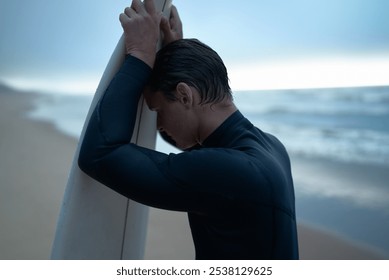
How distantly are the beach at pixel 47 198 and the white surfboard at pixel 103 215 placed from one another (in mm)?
1581

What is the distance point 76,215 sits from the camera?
87cm

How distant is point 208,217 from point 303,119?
5120mm

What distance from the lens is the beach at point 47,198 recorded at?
2635 millimetres

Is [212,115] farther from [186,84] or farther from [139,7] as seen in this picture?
[139,7]

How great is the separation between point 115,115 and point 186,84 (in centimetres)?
15

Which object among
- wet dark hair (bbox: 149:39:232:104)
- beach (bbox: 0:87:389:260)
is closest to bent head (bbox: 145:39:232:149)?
wet dark hair (bbox: 149:39:232:104)

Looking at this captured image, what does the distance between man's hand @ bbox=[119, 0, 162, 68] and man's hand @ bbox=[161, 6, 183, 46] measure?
80 mm

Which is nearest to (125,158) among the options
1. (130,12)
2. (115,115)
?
(115,115)

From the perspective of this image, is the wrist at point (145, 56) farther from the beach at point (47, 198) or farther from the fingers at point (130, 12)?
the beach at point (47, 198)

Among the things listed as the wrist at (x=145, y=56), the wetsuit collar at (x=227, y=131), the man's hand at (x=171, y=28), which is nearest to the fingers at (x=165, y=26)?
the man's hand at (x=171, y=28)

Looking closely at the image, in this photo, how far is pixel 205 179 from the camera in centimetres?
74

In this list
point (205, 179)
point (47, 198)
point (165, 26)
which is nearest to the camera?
point (205, 179)

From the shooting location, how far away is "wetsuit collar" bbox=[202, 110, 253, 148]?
860 mm
